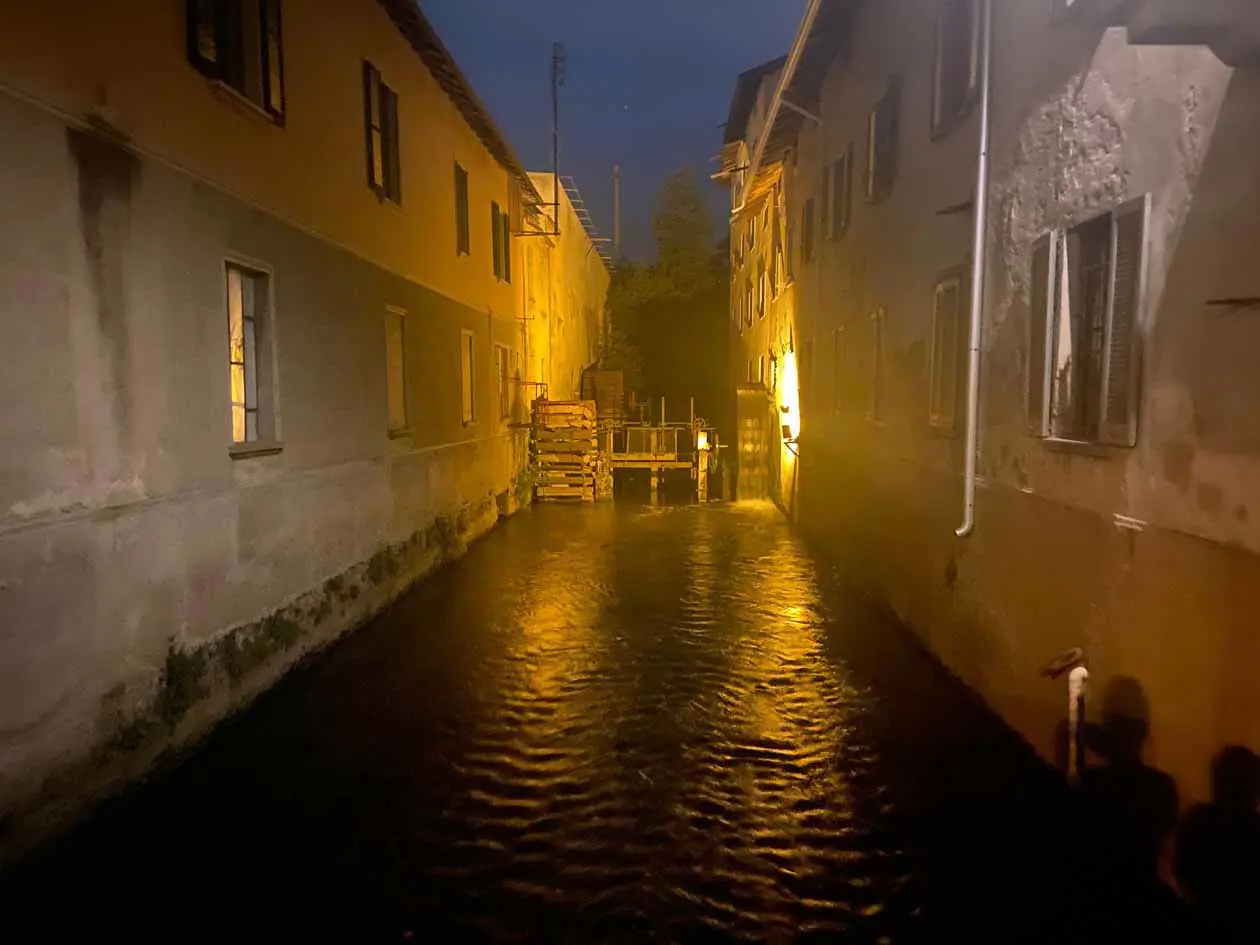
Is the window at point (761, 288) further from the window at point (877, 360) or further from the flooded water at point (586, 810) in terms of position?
the flooded water at point (586, 810)

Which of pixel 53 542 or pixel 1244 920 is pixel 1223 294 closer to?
pixel 1244 920

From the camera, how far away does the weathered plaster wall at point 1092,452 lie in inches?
139

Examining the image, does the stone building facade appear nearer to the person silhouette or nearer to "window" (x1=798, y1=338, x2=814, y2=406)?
the person silhouette

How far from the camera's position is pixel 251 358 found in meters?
7.13

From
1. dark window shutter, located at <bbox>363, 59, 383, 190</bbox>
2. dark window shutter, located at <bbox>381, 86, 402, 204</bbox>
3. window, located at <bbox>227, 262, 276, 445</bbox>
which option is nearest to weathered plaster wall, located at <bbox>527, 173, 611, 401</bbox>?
dark window shutter, located at <bbox>381, 86, 402, 204</bbox>

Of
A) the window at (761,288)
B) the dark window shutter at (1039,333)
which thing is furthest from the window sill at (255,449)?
the window at (761,288)

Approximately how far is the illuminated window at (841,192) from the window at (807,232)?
5.18 ft

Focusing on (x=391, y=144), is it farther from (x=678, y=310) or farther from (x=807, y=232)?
(x=678, y=310)

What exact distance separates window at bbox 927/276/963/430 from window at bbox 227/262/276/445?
5629 millimetres

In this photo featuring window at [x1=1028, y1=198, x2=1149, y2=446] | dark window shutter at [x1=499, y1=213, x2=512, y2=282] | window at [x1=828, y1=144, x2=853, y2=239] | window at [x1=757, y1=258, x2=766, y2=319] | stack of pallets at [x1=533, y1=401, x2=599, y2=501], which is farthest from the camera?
window at [x1=757, y1=258, x2=766, y2=319]

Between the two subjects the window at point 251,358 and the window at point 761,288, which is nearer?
the window at point 251,358

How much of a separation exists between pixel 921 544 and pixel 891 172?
400 centimetres

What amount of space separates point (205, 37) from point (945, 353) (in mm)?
6289

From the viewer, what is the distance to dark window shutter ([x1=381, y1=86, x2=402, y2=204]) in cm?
1051
